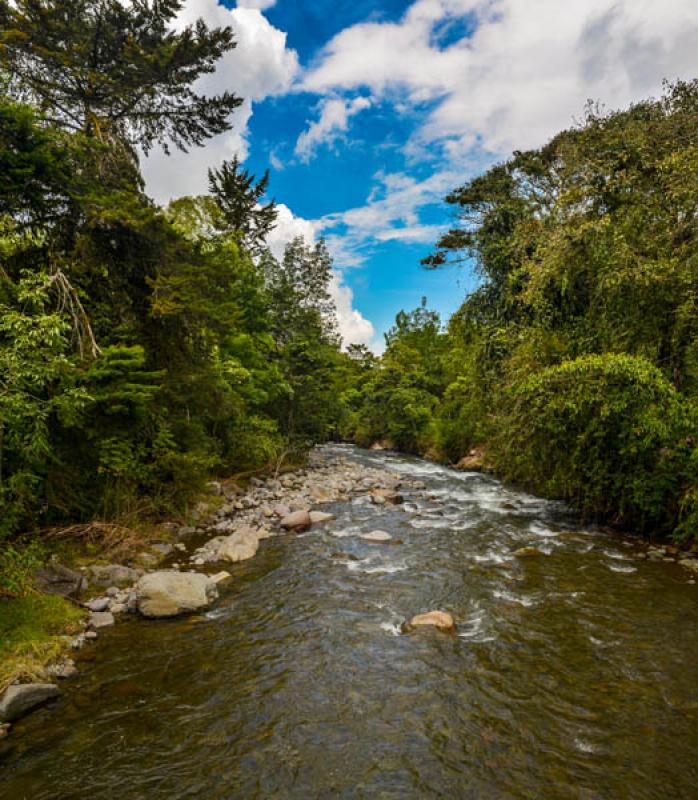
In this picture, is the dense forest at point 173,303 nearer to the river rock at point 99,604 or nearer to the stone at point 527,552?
the river rock at point 99,604

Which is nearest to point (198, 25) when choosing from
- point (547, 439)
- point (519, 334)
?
point (519, 334)

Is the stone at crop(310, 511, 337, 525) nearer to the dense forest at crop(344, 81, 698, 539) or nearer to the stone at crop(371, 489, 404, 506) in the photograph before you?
the stone at crop(371, 489, 404, 506)

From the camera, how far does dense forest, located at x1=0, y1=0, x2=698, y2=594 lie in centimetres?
716

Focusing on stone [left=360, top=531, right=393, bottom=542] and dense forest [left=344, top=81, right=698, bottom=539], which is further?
stone [left=360, top=531, right=393, bottom=542]

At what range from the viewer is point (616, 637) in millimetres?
5953

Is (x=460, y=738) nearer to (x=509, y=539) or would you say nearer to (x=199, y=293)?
(x=509, y=539)

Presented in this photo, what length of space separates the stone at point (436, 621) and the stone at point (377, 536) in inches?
156

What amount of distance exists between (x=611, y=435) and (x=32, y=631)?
435 inches

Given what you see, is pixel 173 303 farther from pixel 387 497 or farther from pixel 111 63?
pixel 387 497

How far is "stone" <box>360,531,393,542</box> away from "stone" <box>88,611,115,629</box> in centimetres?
570

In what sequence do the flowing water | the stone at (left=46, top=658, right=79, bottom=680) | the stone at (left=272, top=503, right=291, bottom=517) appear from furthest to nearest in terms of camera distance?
the stone at (left=272, top=503, right=291, bottom=517), the stone at (left=46, top=658, right=79, bottom=680), the flowing water

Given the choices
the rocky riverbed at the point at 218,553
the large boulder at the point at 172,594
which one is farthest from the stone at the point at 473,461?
the large boulder at the point at 172,594

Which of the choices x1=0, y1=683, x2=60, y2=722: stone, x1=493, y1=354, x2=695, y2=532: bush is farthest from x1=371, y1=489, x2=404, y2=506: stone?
x1=0, y1=683, x2=60, y2=722: stone

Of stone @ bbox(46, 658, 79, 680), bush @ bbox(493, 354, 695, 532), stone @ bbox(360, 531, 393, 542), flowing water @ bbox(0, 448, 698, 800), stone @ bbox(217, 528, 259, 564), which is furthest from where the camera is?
stone @ bbox(360, 531, 393, 542)
